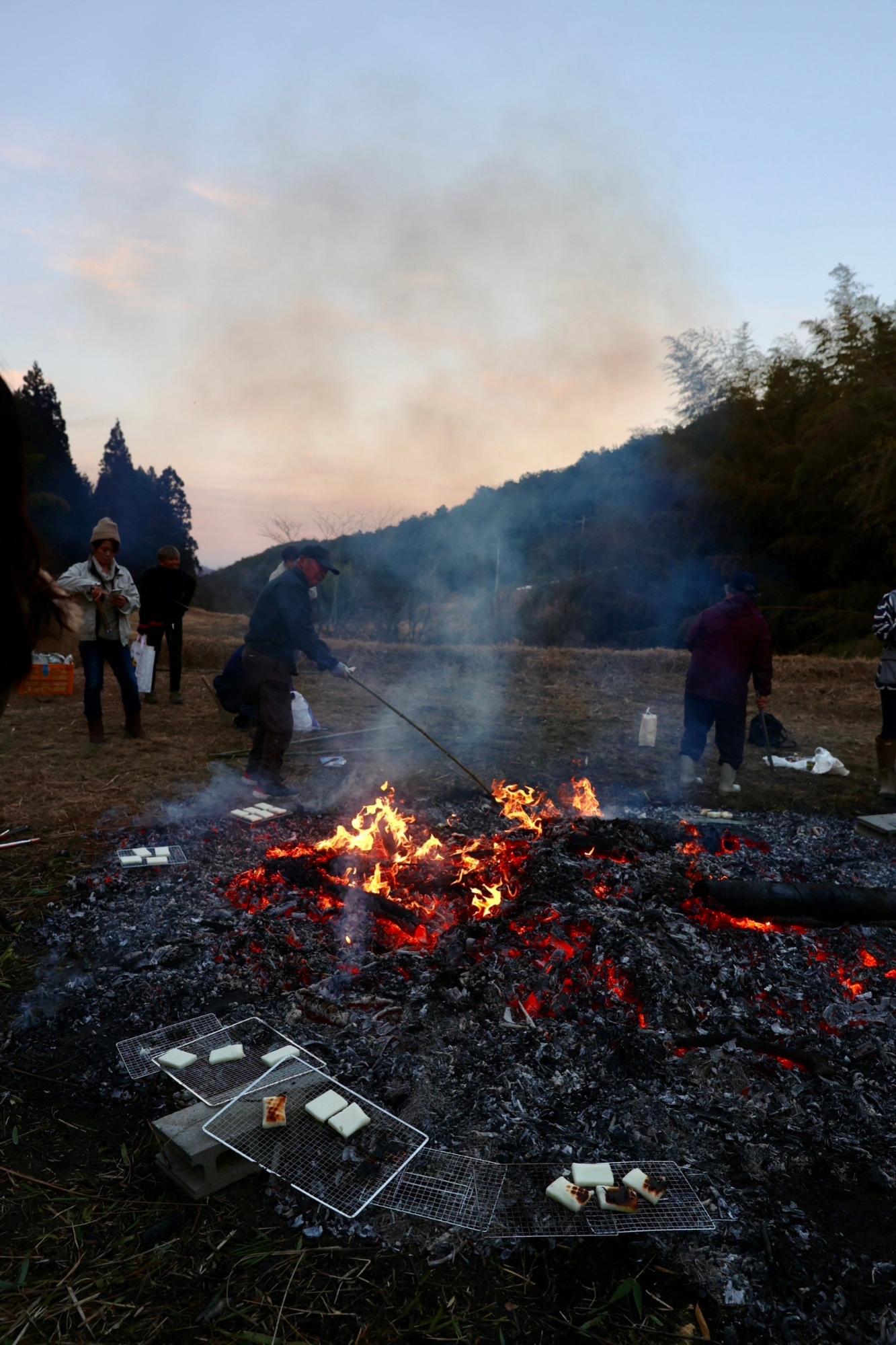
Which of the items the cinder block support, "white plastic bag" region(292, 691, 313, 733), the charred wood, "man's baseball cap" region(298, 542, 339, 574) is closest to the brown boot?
"white plastic bag" region(292, 691, 313, 733)

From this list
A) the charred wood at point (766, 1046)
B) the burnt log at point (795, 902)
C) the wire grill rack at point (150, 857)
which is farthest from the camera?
the wire grill rack at point (150, 857)

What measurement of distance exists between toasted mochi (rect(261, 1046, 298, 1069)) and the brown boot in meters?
5.47

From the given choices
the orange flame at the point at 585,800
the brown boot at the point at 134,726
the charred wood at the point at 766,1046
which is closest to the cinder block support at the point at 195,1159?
the charred wood at the point at 766,1046

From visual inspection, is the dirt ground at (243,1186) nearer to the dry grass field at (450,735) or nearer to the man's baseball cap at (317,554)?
Result: the dry grass field at (450,735)

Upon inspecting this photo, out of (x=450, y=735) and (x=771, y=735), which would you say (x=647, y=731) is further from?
(x=450, y=735)

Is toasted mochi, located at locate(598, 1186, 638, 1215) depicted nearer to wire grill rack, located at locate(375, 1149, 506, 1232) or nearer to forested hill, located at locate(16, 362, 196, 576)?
wire grill rack, located at locate(375, 1149, 506, 1232)

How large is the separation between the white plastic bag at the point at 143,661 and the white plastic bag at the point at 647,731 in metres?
5.76

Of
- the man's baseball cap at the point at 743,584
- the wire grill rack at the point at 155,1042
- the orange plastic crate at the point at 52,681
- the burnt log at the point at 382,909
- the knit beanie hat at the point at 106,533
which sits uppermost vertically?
the knit beanie hat at the point at 106,533

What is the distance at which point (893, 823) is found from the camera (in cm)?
630

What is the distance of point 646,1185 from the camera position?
2.55 m

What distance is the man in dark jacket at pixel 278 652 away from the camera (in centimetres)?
652

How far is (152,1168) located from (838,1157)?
247 cm

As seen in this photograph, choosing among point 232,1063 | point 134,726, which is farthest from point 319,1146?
point 134,726

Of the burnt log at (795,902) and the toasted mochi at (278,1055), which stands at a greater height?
the burnt log at (795,902)
